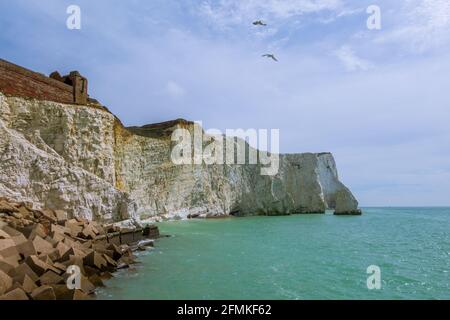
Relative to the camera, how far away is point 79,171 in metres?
19.9

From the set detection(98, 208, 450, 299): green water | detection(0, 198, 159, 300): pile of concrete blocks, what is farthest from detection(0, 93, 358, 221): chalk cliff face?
detection(98, 208, 450, 299): green water

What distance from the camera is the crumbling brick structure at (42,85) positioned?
1978cm

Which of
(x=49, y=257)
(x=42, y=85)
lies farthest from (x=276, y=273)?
(x=42, y=85)

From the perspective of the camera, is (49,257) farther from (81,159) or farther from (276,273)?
(81,159)

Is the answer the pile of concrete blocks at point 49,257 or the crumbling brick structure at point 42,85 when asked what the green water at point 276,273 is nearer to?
the pile of concrete blocks at point 49,257

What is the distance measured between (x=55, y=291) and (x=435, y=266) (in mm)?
13288

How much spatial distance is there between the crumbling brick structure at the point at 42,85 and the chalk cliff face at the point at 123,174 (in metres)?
0.66

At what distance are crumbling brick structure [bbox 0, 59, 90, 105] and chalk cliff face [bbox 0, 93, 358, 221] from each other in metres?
0.66

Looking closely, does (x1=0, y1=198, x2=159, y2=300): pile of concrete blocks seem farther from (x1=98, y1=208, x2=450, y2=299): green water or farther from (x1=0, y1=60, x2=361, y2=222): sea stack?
(x1=0, y1=60, x2=361, y2=222): sea stack

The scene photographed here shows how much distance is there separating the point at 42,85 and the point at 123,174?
1405 centimetres

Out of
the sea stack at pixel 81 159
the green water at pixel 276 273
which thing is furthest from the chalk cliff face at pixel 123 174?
the green water at pixel 276 273

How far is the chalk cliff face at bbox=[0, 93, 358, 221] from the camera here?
59.7 feet

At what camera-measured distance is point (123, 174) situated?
34.2m
